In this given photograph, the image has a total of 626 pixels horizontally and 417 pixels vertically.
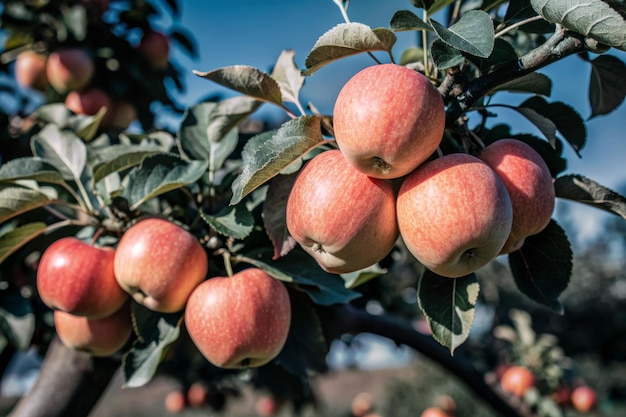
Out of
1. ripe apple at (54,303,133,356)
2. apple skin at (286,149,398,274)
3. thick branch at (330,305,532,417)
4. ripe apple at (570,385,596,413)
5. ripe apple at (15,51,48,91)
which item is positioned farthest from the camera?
ripe apple at (570,385,596,413)

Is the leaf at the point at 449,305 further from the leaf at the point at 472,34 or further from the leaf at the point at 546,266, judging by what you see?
the leaf at the point at 472,34

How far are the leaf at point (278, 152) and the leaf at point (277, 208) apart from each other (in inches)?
3.9

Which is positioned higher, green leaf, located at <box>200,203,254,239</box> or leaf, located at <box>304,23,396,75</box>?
leaf, located at <box>304,23,396,75</box>

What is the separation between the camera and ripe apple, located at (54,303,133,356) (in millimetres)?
1115

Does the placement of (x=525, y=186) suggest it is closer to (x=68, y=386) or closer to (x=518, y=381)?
(x=68, y=386)

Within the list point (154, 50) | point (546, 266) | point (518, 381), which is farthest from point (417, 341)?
point (154, 50)

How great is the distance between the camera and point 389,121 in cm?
70

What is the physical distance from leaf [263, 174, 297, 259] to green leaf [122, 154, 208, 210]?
18 centimetres

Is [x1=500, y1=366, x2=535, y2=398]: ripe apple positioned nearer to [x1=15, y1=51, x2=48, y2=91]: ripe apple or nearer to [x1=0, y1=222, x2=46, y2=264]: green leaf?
[x1=0, y1=222, x2=46, y2=264]: green leaf

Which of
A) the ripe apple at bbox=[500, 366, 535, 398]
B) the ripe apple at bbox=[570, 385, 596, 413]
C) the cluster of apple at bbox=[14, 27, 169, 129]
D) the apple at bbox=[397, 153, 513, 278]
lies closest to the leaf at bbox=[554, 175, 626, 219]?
the apple at bbox=[397, 153, 513, 278]

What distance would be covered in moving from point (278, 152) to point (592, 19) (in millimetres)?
407

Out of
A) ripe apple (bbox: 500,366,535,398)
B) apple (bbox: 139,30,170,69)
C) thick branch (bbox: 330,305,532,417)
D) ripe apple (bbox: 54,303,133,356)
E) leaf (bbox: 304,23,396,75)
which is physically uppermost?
leaf (bbox: 304,23,396,75)

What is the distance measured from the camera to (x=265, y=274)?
100 centimetres

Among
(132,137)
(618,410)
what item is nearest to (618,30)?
(132,137)
